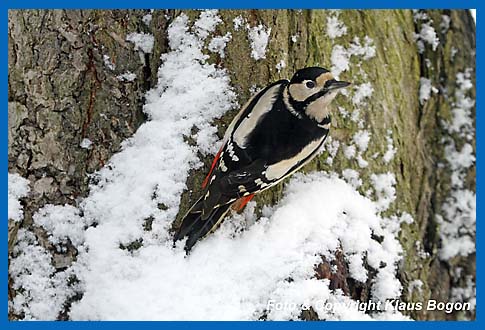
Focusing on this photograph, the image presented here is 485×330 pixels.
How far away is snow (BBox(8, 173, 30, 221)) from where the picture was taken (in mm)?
2096

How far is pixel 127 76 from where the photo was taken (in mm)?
2213

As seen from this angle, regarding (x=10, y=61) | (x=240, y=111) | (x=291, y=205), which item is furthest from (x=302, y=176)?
(x=10, y=61)

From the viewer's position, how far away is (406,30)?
304 centimetres

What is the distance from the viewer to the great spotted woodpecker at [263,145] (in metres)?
2.07

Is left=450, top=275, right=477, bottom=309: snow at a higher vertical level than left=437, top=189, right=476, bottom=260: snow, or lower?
lower

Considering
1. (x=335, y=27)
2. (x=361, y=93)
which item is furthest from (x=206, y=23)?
(x=361, y=93)

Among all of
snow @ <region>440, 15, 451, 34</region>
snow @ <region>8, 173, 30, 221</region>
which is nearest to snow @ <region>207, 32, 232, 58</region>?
snow @ <region>8, 173, 30, 221</region>

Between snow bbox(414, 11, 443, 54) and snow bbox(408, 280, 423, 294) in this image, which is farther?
snow bbox(414, 11, 443, 54)

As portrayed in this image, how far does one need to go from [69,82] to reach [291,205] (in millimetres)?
977

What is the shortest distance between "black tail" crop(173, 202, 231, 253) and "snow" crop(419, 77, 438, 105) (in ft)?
4.90

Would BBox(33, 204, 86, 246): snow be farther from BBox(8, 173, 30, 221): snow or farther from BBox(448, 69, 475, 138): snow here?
BBox(448, 69, 475, 138): snow

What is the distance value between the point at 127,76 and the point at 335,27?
109 centimetres

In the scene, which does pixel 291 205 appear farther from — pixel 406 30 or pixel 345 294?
pixel 406 30

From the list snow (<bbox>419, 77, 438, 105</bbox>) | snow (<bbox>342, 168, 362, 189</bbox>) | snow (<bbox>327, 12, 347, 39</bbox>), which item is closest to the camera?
snow (<bbox>342, 168, 362, 189</bbox>)
